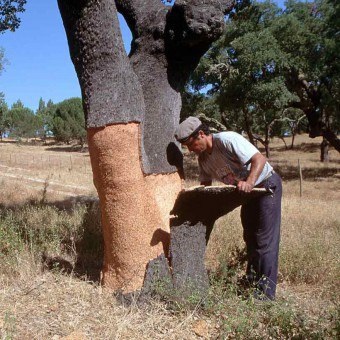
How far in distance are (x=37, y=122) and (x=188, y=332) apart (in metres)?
75.0

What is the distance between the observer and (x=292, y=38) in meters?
14.5

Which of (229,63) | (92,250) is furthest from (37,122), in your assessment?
(92,250)

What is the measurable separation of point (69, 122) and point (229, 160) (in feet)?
193

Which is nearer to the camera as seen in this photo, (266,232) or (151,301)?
(151,301)

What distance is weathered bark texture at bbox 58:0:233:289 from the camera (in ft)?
11.4

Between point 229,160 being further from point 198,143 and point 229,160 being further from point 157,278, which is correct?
point 157,278

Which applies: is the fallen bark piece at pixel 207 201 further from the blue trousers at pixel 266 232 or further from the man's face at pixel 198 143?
the man's face at pixel 198 143

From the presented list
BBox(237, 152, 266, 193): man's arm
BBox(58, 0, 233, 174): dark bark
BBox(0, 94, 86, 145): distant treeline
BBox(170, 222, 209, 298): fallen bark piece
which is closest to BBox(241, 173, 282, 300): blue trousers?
BBox(237, 152, 266, 193): man's arm

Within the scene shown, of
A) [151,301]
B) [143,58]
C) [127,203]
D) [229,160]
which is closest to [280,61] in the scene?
[143,58]

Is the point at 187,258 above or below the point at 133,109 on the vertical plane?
below

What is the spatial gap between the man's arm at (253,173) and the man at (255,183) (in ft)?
0.22

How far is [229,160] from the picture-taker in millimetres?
3621

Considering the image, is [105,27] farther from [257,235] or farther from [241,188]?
[257,235]

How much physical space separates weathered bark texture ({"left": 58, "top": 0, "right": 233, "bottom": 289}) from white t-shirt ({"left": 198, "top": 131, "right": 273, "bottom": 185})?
30 centimetres
